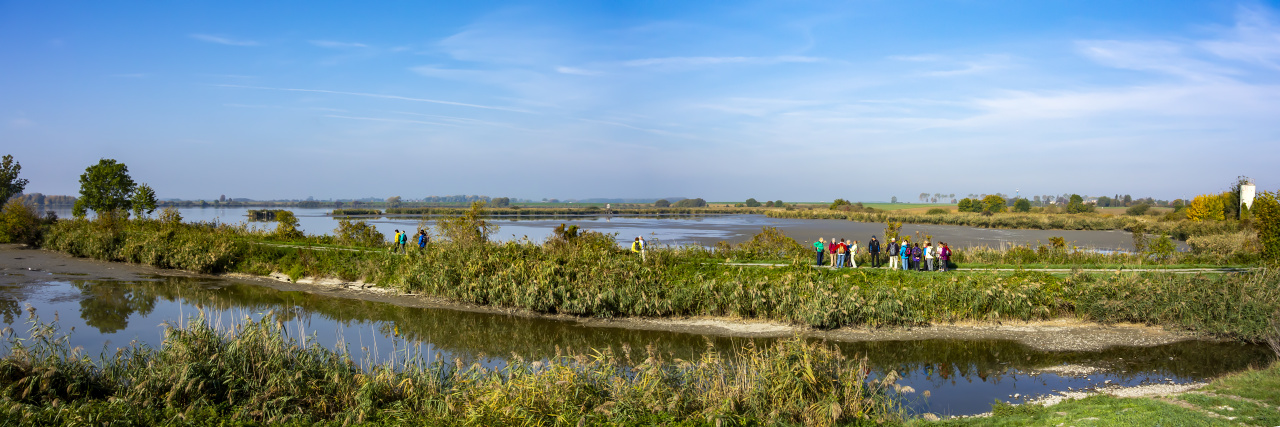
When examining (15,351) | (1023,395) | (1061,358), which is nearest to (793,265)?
(1061,358)

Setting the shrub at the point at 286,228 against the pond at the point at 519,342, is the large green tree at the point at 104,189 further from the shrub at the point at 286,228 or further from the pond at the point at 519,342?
the pond at the point at 519,342

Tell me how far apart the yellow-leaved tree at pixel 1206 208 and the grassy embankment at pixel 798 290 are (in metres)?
41.7

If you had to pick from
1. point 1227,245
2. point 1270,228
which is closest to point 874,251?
point 1270,228

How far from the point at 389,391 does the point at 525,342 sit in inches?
324

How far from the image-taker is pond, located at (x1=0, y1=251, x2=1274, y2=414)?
14.4m

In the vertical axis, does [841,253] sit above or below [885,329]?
above

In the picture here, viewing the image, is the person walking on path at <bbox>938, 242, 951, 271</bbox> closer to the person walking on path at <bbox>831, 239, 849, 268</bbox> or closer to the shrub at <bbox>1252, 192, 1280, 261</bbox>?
the person walking on path at <bbox>831, 239, 849, 268</bbox>

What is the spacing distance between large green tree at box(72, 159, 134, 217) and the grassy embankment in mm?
32653

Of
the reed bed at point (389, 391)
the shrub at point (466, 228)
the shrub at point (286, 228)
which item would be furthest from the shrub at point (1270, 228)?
the shrub at point (286, 228)

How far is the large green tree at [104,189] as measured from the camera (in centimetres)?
4572

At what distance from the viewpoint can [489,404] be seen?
8.91 m

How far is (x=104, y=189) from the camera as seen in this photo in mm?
46062

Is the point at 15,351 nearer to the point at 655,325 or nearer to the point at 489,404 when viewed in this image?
the point at 489,404

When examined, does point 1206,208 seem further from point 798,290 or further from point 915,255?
point 798,290
